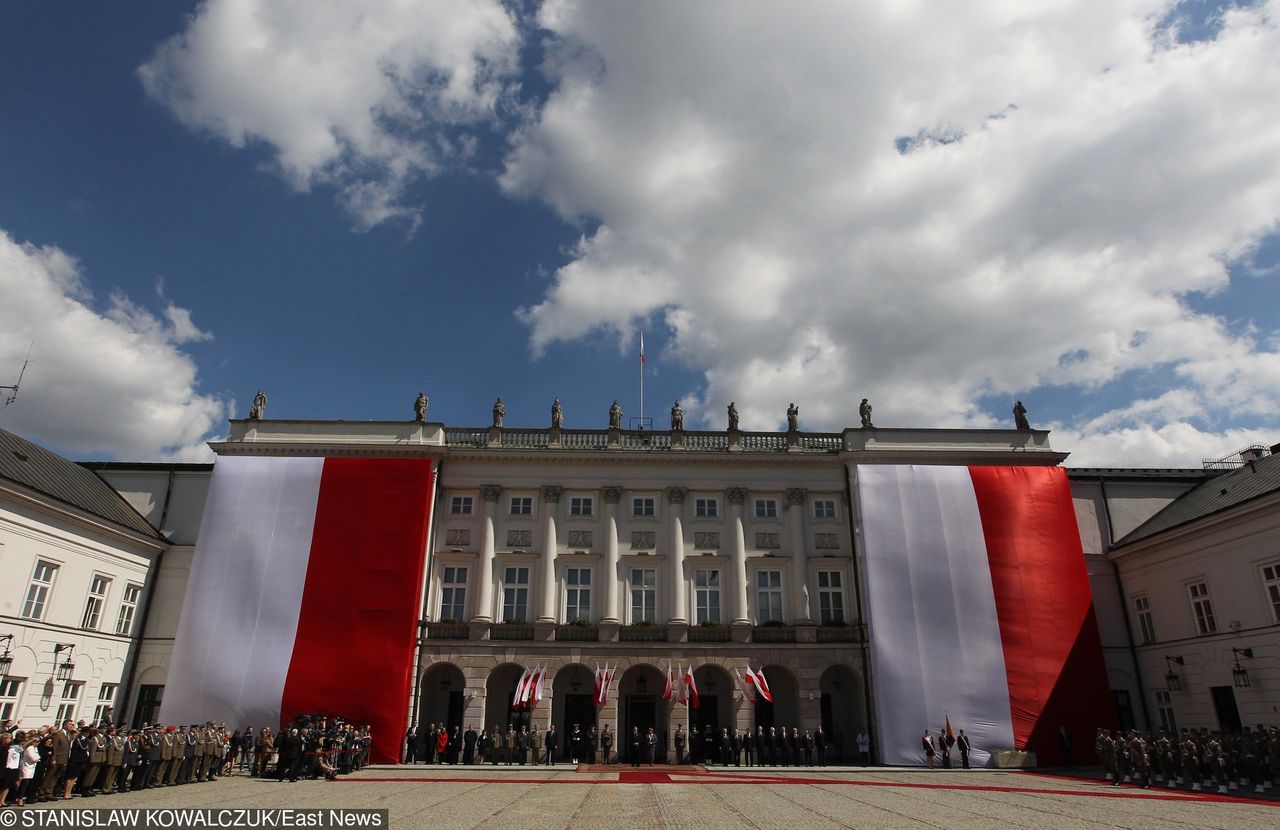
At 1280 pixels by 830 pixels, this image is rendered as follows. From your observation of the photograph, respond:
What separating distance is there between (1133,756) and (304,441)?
3526 centimetres

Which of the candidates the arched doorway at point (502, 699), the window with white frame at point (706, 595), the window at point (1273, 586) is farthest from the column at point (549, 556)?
the window at point (1273, 586)

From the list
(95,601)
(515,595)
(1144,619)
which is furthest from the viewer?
(515,595)

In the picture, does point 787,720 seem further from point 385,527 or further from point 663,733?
point 385,527

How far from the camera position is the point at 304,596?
33.2 meters

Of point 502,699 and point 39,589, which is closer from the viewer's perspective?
point 39,589

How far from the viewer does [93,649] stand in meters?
31.5

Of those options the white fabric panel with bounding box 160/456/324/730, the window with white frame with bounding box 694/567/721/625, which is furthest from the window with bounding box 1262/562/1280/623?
the white fabric panel with bounding box 160/456/324/730

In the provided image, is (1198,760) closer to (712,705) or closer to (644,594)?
(712,705)

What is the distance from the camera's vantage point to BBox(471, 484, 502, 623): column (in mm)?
34875

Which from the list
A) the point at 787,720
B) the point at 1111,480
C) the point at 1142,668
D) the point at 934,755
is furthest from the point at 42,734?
the point at 1111,480

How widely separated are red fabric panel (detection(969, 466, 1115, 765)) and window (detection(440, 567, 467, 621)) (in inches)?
935

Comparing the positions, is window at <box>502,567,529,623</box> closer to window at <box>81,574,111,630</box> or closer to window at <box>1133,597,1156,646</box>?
window at <box>81,574,111,630</box>

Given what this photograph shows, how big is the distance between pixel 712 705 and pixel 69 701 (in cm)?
2627

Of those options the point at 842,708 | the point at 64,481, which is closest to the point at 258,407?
the point at 64,481
